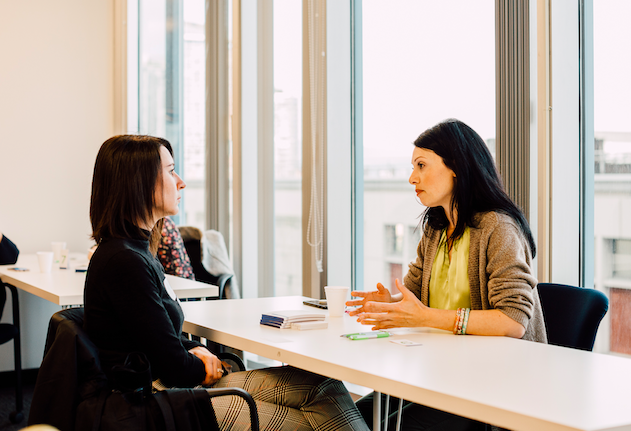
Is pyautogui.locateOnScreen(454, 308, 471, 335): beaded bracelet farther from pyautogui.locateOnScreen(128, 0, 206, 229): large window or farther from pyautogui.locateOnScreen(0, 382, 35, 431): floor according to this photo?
pyautogui.locateOnScreen(128, 0, 206, 229): large window

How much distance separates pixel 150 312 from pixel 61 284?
1.48 metres

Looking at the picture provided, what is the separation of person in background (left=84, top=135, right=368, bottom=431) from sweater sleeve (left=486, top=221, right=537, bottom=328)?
Result: 508 millimetres

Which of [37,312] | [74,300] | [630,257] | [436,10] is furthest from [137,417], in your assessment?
[37,312]

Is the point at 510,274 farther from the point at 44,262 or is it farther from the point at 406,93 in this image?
the point at 44,262

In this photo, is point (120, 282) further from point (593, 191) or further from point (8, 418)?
point (8, 418)

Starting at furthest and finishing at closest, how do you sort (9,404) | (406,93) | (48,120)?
1. (48,120)
2. (9,404)
3. (406,93)

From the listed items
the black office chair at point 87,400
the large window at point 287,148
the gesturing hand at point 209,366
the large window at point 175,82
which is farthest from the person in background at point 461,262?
the large window at point 175,82

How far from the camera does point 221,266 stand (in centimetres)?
338

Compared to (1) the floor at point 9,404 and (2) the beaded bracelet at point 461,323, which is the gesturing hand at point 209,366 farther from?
(1) the floor at point 9,404

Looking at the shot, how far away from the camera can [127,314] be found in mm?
1450

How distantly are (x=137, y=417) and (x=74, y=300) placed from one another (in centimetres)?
123

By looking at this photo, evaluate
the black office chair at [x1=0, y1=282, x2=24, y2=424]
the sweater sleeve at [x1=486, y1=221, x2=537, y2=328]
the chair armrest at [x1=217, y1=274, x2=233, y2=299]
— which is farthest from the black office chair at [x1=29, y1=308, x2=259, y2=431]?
the black office chair at [x1=0, y1=282, x2=24, y2=424]

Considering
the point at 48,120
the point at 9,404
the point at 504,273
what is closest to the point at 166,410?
the point at 504,273

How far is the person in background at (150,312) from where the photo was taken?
147 centimetres
